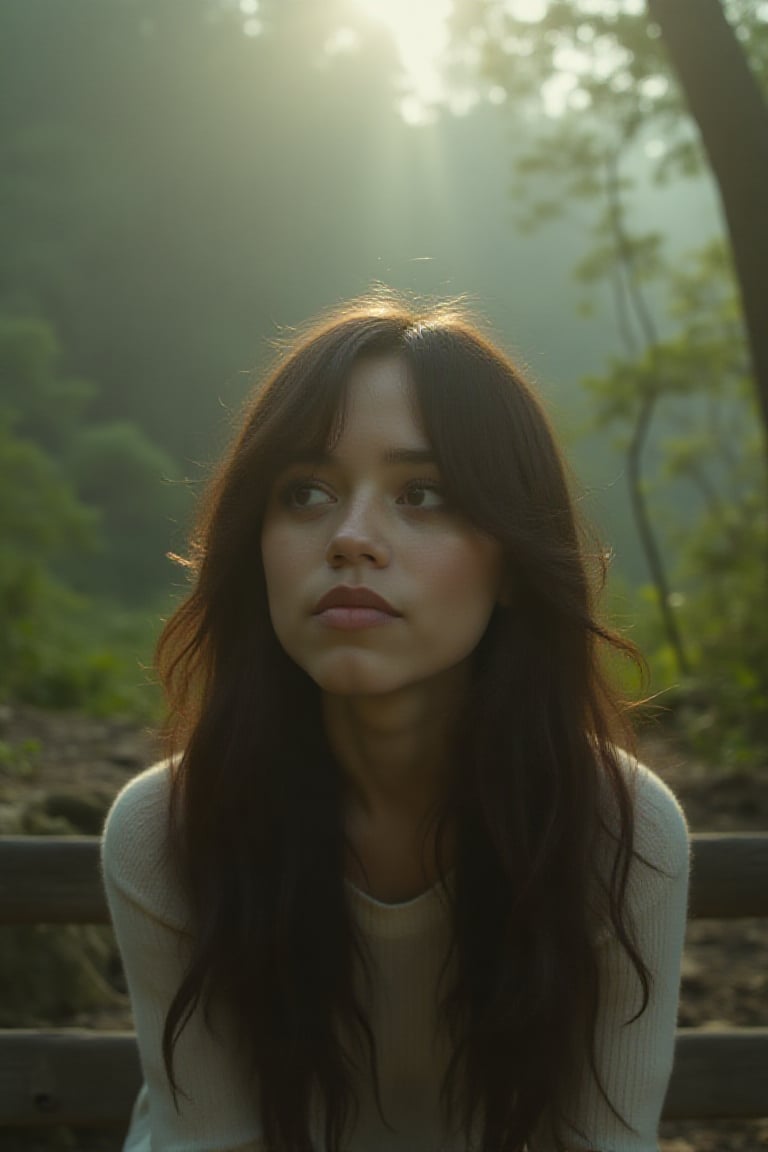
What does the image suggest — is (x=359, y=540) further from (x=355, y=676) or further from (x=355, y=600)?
(x=355, y=676)

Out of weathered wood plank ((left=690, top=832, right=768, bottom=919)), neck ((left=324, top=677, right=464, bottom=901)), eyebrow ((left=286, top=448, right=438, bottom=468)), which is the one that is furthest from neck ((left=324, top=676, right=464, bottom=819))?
weathered wood plank ((left=690, top=832, right=768, bottom=919))

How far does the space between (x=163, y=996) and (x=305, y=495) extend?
2.51 ft

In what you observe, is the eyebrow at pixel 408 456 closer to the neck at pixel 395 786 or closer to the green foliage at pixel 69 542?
the neck at pixel 395 786

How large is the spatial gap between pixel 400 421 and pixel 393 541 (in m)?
0.16

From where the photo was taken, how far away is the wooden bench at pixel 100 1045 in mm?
2561

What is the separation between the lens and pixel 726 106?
507 centimetres

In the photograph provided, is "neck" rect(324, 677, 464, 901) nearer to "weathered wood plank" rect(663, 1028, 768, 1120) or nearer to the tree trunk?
"weathered wood plank" rect(663, 1028, 768, 1120)

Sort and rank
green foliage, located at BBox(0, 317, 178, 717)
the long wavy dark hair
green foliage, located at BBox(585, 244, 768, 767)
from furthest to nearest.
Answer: green foliage, located at BBox(0, 317, 178, 717)
green foliage, located at BBox(585, 244, 768, 767)
the long wavy dark hair

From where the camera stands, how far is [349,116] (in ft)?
128

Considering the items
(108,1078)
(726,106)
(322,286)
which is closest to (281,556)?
(108,1078)

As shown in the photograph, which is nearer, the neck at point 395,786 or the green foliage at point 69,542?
the neck at point 395,786

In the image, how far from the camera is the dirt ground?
347cm

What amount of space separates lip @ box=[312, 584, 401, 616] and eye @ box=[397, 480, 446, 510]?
140 mm

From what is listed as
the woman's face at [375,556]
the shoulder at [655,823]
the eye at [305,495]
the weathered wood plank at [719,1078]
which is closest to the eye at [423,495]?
the woman's face at [375,556]
